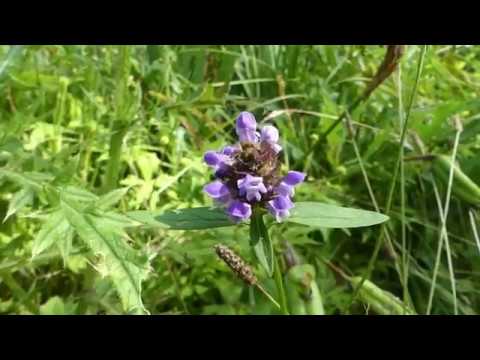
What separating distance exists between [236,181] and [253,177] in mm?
33

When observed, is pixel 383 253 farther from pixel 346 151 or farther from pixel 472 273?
pixel 346 151

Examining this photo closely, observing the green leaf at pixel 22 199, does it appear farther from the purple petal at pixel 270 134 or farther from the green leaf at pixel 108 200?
the purple petal at pixel 270 134

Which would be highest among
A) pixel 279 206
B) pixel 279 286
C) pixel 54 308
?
pixel 279 206

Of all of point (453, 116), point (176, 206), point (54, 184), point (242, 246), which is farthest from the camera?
point (453, 116)

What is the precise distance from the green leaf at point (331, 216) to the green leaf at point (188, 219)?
0.09 meters

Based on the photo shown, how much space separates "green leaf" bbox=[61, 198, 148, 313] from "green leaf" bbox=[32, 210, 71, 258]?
0.05 ft

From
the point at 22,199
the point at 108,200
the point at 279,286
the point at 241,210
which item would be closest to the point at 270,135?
the point at 241,210

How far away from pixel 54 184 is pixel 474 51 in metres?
1.40

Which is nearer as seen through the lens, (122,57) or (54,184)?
(54,184)

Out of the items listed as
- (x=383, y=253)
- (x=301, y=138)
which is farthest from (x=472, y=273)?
(x=301, y=138)

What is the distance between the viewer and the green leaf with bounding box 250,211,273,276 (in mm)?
965

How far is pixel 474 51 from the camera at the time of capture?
2.19 m

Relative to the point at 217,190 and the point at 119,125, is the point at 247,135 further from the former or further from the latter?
the point at 119,125

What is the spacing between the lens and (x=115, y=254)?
1101 millimetres
